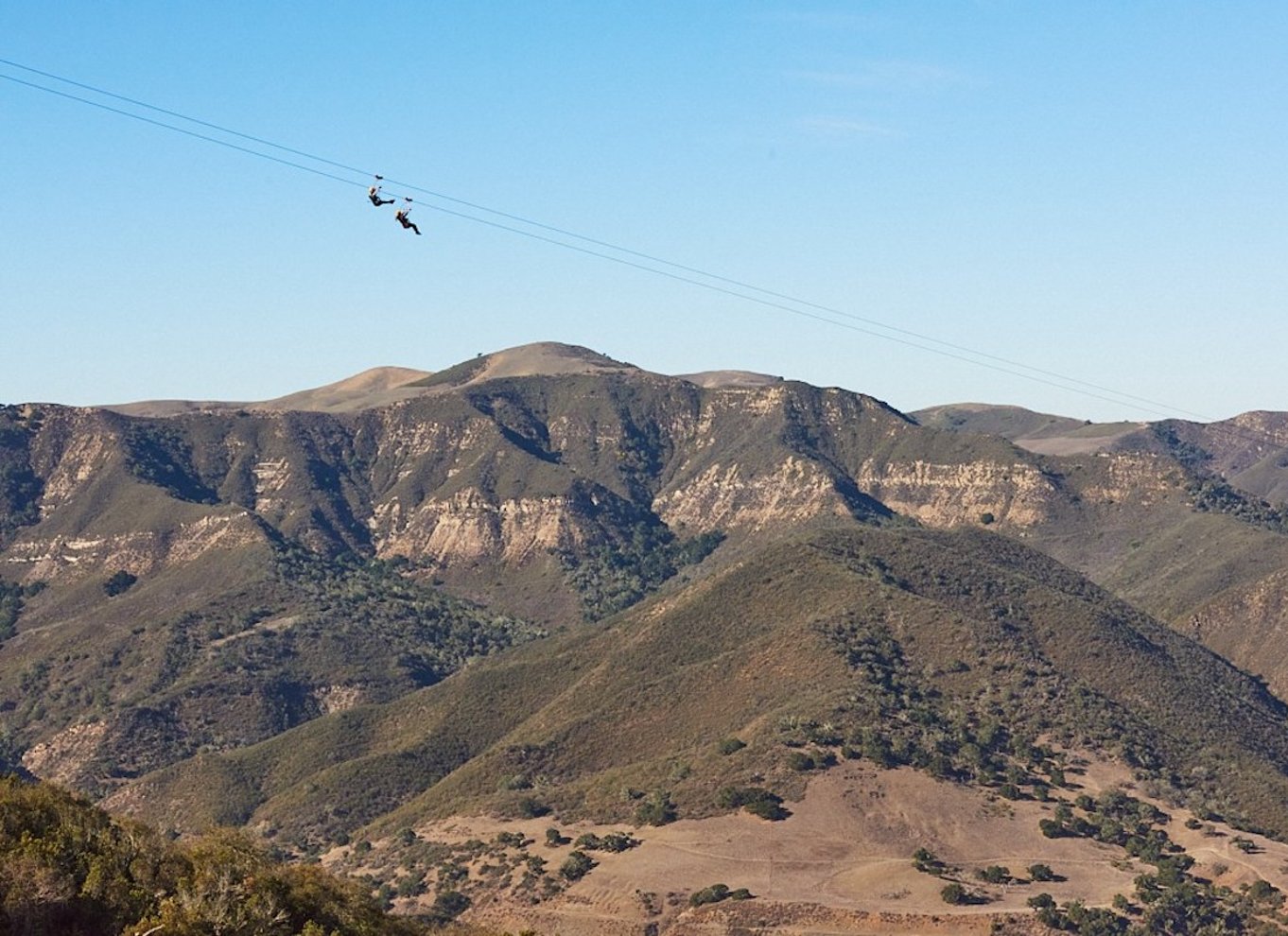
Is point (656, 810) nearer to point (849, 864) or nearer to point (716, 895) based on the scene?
point (849, 864)

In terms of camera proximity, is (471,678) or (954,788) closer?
(954,788)

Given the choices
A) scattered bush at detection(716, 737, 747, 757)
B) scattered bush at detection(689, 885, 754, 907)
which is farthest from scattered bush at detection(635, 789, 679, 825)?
scattered bush at detection(689, 885, 754, 907)

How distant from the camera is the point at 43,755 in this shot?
167 metres

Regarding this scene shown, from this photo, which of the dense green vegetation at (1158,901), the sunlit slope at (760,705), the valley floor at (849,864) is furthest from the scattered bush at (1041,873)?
the sunlit slope at (760,705)

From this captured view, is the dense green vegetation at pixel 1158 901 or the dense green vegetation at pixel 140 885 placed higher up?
the dense green vegetation at pixel 140 885

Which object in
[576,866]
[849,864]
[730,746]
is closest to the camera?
[576,866]

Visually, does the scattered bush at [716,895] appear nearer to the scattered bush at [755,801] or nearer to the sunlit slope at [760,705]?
the scattered bush at [755,801]

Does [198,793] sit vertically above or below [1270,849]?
below

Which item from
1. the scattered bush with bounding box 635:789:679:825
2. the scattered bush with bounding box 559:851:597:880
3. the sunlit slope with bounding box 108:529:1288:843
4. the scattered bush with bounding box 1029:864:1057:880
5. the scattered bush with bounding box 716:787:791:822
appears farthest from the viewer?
the sunlit slope with bounding box 108:529:1288:843

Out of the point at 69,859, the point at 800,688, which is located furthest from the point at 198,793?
the point at 69,859

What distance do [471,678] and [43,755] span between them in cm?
4641

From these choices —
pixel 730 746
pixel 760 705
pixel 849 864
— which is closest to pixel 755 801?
pixel 849 864

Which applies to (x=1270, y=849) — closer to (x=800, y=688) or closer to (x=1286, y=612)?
(x=800, y=688)

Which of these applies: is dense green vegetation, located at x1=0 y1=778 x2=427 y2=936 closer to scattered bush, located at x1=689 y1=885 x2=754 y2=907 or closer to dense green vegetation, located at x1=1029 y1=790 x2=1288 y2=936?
scattered bush, located at x1=689 y1=885 x2=754 y2=907
